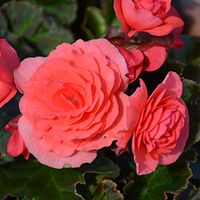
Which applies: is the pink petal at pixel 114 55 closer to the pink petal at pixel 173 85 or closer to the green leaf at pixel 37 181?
the pink petal at pixel 173 85

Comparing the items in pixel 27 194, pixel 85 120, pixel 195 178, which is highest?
pixel 85 120

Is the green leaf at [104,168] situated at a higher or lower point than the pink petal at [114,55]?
lower

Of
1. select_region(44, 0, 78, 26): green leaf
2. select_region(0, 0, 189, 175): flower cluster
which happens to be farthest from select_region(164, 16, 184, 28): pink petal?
select_region(44, 0, 78, 26): green leaf

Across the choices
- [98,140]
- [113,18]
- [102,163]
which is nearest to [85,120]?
[98,140]

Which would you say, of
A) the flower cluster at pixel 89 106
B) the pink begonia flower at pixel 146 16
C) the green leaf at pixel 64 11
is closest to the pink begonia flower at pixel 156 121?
the flower cluster at pixel 89 106

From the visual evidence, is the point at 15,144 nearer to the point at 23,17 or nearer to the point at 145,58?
the point at 145,58

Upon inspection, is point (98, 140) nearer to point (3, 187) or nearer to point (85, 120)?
point (85, 120)

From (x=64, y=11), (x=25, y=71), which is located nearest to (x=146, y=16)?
(x=25, y=71)

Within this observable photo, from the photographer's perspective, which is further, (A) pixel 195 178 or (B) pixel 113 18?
(B) pixel 113 18
